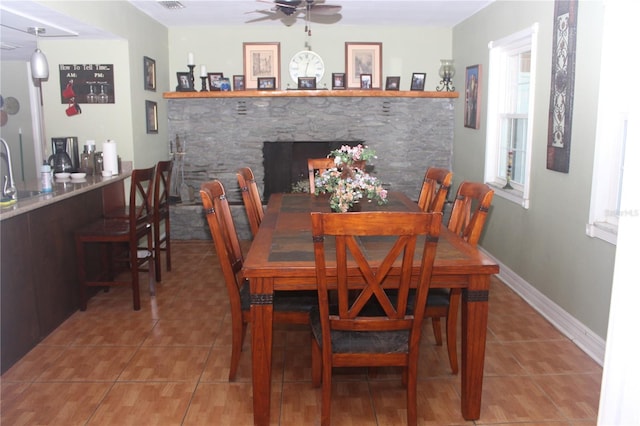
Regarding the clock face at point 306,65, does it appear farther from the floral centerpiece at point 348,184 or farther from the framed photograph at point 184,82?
the floral centerpiece at point 348,184

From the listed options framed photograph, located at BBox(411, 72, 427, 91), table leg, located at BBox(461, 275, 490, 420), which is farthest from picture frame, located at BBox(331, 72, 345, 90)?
table leg, located at BBox(461, 275, 490, 420)

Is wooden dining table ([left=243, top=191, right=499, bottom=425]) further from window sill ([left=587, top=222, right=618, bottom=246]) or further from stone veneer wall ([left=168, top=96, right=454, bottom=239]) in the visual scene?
stone veneer wall ([left=168, top=96, right=454, bottom=239])

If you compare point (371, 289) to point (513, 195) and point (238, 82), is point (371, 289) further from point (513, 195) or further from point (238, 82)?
point (238, 82)

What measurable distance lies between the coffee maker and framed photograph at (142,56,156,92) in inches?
42.2

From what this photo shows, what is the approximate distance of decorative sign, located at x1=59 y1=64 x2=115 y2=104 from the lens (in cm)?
477

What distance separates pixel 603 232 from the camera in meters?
3.02

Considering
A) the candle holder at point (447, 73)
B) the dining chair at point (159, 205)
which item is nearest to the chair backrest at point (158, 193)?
the dining chair at point (159, 205)

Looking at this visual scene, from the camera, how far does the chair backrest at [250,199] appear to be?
3.30 m

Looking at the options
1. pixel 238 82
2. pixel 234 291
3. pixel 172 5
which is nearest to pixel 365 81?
pixel 238 82

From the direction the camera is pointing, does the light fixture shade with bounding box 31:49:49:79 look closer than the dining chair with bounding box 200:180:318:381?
No

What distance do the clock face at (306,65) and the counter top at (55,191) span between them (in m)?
2.49

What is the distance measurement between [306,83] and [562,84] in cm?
318

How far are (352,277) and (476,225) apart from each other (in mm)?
787

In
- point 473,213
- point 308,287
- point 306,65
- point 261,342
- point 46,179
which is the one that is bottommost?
point 261,342
